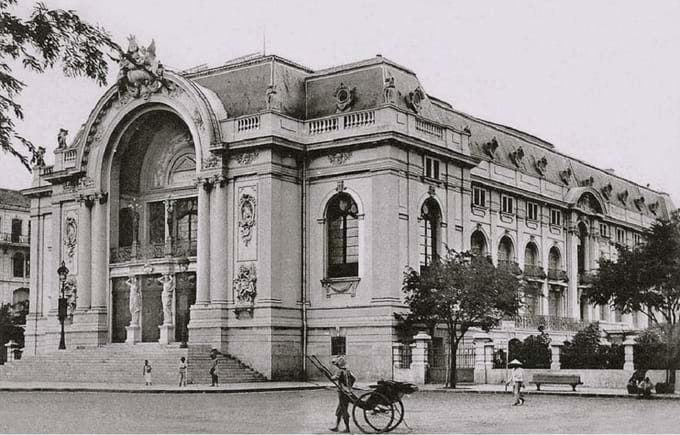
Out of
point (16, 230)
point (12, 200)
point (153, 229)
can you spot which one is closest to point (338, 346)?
point (153, 229)

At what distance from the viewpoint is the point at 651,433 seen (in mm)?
19609

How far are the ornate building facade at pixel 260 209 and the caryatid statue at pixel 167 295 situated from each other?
7 cm

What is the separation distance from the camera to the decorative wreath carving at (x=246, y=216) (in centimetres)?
4622

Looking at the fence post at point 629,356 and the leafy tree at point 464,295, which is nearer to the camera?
the fence post at point 629,356

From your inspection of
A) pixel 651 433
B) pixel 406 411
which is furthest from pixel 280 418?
pixel 651 433

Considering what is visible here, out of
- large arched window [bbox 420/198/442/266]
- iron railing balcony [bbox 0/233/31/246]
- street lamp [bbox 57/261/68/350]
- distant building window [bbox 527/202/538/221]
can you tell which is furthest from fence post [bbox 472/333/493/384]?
iron railing balcony [bbox 0/233/31/246]

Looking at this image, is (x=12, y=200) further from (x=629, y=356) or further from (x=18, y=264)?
(x=629, y=356)

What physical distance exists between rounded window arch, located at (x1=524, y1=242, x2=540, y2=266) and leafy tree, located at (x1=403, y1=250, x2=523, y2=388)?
18.9 m

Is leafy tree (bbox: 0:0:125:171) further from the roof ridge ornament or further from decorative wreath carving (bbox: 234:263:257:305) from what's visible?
the roof ridge ornament

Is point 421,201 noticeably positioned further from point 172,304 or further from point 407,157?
point 172,304

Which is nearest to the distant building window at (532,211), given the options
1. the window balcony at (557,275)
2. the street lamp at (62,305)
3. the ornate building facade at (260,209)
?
the window balcony at (557,275)

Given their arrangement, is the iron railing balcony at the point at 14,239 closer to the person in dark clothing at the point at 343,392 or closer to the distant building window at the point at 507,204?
the distant building window at the point at 507,204

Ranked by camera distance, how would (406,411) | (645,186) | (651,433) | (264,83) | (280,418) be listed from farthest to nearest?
(645,186), (264,83), (406,411), (280,418), (651,433)

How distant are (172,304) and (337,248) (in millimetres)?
8081
